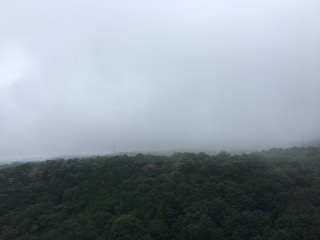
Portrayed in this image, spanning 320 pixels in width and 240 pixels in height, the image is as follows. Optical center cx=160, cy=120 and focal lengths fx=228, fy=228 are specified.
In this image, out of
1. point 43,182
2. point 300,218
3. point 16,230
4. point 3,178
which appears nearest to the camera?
point 300,218

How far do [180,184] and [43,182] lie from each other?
46.0ft

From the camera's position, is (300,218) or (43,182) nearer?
(300,218)

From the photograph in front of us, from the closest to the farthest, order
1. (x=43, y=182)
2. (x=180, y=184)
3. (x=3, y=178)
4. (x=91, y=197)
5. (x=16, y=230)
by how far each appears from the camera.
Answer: (x=16, y=230), (x=180, y=184), (x=91, y=197), (x=43, y=182), (x=3, y=178)

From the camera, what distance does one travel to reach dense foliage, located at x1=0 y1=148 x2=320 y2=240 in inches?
606

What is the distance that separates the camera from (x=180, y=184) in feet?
63.8

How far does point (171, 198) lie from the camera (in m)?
18.4

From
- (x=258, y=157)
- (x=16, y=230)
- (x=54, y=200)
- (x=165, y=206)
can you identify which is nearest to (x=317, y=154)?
(x=258, y=157)

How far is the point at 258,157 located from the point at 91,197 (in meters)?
15.7

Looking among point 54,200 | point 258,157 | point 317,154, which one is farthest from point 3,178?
point 317,154

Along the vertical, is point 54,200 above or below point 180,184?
below

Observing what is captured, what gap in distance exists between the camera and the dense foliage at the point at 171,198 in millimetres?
15391

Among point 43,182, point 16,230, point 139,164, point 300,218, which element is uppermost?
point 139,164

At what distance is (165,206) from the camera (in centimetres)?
1769

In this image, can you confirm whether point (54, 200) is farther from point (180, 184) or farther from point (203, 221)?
point (203, 221)
